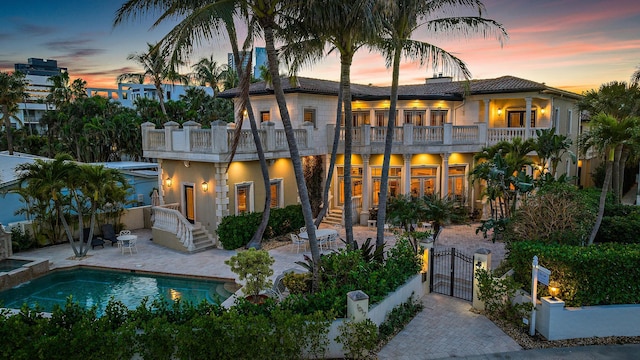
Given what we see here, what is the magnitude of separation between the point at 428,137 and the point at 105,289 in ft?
54.1

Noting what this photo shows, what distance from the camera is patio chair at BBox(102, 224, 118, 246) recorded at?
750 inches

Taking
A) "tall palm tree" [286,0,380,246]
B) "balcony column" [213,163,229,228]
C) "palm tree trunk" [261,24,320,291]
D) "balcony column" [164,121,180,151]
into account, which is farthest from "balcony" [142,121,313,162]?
"palm tree trunk" [261,24,320,291]

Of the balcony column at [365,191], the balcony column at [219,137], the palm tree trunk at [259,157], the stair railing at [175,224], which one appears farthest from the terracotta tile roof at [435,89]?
the stair railing at [175,224]

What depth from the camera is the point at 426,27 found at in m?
14.2

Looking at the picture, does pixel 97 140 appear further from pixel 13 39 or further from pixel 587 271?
pixel 587 271

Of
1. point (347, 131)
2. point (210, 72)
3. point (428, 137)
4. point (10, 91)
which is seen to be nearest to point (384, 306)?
point (347, 131)

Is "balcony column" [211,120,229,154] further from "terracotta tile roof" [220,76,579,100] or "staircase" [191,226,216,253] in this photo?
"terracotta tile roof" [220,76,579,100]

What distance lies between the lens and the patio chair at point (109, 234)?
19062 millimetres

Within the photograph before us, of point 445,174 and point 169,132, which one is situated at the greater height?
point 169,132

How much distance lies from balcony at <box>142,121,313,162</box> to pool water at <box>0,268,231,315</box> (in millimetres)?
5424

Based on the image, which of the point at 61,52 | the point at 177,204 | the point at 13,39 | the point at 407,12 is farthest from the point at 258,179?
the point at 13,39

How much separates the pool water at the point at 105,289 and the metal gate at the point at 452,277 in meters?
6.61

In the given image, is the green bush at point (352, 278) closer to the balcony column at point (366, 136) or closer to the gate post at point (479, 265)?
the gate post at point (479, 265)

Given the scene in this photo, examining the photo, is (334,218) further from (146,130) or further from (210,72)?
(210,72)
